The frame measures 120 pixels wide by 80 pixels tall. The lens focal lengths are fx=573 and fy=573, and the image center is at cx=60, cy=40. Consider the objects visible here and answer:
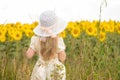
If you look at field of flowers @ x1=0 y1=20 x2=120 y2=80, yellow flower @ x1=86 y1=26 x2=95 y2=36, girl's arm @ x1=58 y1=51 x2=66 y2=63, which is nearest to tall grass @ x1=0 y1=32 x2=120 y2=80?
field of flowers @ x1=0 y1=20 x2=120 y2=80

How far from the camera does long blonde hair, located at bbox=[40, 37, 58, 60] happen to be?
6.12m

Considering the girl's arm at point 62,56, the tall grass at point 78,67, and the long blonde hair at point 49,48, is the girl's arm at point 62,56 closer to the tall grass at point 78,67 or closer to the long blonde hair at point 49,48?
the long blonde hair at point 49,48

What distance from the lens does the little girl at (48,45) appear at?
6133 mm

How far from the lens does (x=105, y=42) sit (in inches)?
413

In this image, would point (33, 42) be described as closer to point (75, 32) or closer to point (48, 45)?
point (48, 45)

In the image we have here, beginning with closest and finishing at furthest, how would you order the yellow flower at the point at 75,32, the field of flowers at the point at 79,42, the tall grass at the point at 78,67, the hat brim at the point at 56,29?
1. the hat brim at the point at 56,29
2. the tall grass at the point at 78,67
3. the field of flowers at the point at 79,42
4. the yellow flower at the point at 75,32

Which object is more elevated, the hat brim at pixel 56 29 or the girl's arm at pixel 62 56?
the hat brim at pixel 56 29

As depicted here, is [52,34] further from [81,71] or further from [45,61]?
[81,71]

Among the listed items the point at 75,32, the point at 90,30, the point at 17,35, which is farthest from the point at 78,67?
the point at 90,30

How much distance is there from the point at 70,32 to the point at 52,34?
16.7 feet

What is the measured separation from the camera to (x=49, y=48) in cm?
615

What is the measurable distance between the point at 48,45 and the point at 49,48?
0.03 metres

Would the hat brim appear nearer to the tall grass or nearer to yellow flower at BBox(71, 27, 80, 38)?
the tall grass

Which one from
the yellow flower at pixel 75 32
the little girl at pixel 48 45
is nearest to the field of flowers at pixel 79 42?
the yellow flower at pixel 75 32
